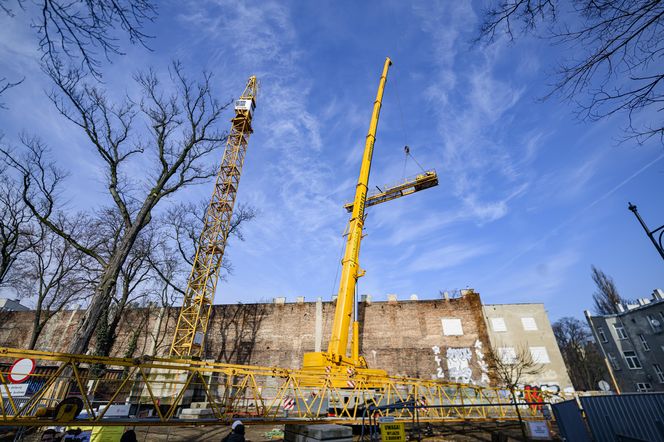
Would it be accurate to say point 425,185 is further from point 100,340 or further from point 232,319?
point 100,340

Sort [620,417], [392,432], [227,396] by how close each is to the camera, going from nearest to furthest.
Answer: [392,432]
[227,396]
[620,417]

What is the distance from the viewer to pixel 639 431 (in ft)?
26.8

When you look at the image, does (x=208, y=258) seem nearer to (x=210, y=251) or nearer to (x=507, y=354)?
(x=210, y=251)

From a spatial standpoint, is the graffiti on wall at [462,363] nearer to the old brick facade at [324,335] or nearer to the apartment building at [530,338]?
the old brick facade at [324,335]

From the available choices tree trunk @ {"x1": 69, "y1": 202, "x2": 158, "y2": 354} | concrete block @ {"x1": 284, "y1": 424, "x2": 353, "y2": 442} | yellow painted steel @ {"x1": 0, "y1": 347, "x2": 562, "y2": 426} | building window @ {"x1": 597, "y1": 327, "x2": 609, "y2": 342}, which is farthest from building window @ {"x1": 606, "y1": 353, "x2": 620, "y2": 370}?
tree trunk @ {"x1": 69, "y1": 202, "x2": 158, "y2": 354}

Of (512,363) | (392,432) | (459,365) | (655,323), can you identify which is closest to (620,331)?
(655,323)

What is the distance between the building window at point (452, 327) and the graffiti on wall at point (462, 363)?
1.11 meters

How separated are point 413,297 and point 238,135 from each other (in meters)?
22.0

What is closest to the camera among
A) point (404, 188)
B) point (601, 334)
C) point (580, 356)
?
point (404, 188)

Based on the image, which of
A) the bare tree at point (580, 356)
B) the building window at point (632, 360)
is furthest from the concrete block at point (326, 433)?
the bare tree at point (580, 356)

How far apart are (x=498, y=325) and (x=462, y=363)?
16.5 feet

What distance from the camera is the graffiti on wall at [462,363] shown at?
21.8m

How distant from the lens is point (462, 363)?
2234 cm

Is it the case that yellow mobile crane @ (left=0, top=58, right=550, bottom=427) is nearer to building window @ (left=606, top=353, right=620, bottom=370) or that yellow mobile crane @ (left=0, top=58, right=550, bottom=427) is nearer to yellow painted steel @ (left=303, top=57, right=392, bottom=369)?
yellow painted steel @ (left=303, top=57, right=392, bottom=369)
